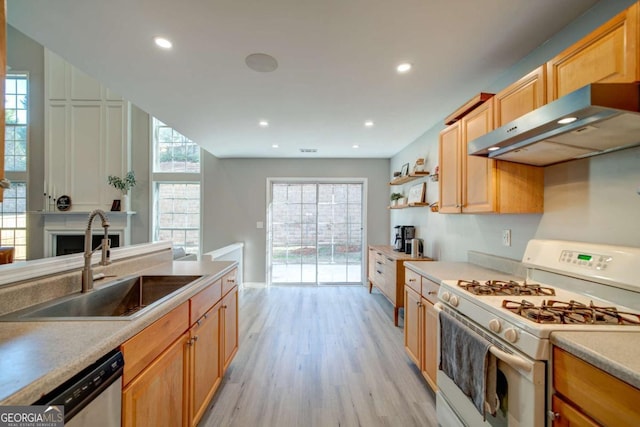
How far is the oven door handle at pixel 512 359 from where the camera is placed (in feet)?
3.09

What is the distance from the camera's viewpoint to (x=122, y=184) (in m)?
4.90

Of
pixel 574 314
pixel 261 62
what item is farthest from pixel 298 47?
pixel 574 314

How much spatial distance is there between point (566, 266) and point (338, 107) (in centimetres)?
215

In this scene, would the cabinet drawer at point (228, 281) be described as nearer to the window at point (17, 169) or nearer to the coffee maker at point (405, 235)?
the coffee maker at point (405, 235)

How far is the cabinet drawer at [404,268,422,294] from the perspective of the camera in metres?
1.98

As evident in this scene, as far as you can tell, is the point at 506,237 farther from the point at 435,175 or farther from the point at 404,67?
the point at 404,67

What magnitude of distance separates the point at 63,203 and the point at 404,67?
6461mm

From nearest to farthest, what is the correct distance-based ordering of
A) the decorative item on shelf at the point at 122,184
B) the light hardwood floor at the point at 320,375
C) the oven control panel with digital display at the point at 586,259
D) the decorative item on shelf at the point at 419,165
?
1. the oven control panel with digital display at the point at 586,259
2. the light hardwood floor at the point at 320,375
3. the decorative item on shelf at the point at 419,165
4. the decorative item on shelf at the point at 122,184

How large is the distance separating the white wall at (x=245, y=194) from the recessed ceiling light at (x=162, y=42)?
311cm

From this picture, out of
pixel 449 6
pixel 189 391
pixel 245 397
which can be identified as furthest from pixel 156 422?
pixel 449 6

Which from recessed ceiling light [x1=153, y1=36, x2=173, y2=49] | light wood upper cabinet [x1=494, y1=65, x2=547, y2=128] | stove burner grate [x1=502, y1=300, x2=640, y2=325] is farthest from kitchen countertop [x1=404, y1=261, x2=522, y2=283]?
recessed ceiling light [x1=153, y1=36, x2=173, y2=49]

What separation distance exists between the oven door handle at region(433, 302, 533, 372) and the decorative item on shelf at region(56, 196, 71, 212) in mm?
6904

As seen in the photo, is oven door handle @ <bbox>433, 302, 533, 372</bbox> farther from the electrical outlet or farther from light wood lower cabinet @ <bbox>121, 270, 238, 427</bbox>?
light wood lower cabinet @ <bbox>121, 270, 238, 427</bbox>

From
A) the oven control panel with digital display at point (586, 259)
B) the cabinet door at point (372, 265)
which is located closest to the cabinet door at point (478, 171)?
the oven control panel with digital display at point (586, 259)
